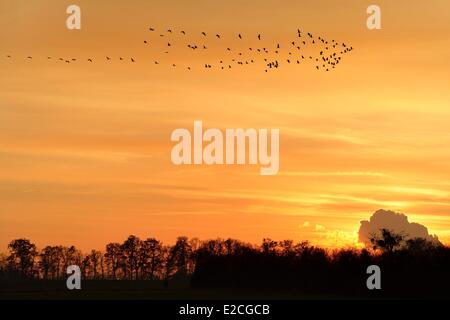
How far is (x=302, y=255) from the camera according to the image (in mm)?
167000

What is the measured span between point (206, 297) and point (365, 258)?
Result: 34.5 metres

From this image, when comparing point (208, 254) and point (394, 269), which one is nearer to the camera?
point (394, 269)

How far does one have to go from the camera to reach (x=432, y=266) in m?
139

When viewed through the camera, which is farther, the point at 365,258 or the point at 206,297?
the point at 365,258
